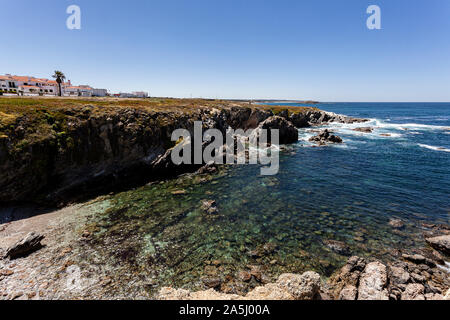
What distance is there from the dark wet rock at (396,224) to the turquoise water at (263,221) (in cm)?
45

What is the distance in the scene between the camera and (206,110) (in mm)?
54062

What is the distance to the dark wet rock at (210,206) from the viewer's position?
2395 centimetres

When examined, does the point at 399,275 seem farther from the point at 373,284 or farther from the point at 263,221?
the point at 263,221

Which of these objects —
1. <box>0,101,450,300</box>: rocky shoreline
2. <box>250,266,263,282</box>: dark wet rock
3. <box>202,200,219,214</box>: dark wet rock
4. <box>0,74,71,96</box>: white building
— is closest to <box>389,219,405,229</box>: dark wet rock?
<box>0,101,450,300</box>: rocky shoreline

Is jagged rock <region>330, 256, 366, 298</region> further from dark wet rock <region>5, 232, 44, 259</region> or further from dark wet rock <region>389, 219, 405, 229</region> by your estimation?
dark wet rock <region>5, 232, 44, 259</region>

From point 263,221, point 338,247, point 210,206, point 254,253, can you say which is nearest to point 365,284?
point 338,247

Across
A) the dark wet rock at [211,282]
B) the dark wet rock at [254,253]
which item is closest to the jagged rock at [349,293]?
the dark wet rock at [254,253]

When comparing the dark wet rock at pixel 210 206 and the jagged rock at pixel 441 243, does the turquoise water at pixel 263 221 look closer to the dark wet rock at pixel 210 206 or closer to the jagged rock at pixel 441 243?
the dark wet rock at pixel 210 206

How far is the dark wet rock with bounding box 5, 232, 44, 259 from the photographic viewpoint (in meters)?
16.5

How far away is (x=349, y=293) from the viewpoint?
40.9 feet

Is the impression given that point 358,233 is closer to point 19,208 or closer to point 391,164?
point 391,164

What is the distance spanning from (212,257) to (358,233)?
570 inches

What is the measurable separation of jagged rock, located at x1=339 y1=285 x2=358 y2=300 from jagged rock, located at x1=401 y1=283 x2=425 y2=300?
2734mm

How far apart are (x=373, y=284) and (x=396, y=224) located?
11.8 metres
